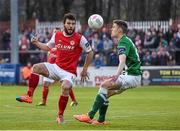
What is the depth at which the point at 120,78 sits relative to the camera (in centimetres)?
1469

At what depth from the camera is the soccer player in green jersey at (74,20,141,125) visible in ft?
47.8

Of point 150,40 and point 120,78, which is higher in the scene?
point 150,40

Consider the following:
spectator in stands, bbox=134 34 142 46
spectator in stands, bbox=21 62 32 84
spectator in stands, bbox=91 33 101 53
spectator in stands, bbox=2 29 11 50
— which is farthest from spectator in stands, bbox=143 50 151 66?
spectator in stands, bbox=2 29 11 50

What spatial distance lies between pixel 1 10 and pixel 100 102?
142 feet

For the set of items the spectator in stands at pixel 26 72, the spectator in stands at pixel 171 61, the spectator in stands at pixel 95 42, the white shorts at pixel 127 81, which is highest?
the spectator in stands at pixel 95 42

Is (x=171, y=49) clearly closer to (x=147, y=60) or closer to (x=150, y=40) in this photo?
(x=150, y=40)

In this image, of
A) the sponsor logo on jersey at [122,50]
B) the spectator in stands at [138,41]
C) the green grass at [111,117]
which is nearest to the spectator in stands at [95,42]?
the spectator in stands at [138,41]

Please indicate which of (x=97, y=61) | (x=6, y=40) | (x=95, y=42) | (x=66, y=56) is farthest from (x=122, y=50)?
(x=6, y=40)

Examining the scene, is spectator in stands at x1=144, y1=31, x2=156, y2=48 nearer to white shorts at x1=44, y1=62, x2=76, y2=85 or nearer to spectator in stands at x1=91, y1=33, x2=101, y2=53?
spectator in stands at x1=91, y1=33, x2=101, y2=53

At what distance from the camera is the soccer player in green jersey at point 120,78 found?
47.8 ft

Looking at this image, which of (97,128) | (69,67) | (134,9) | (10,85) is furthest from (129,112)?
(134,9)

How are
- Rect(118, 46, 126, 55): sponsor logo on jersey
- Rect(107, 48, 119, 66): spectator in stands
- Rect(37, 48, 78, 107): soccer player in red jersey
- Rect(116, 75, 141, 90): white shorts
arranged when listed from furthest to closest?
Rect(107, 48, 119, 66): spectator in stands < Rect(37, 48, 78, 107): soccer player in red jersey < Rect(116, 75, 141, 90): white shorts < Rect(118, 46, 126, 55): sponsor logo on jersey

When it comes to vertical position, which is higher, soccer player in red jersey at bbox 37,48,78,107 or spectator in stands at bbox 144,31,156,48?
spectator in stands at bbox 144,31,156,48

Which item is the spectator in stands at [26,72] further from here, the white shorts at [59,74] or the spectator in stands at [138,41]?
the white shorts at [59,74]
